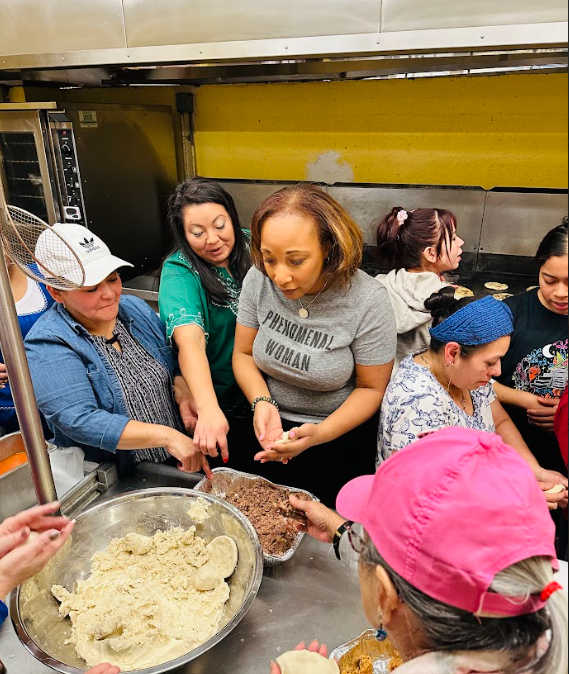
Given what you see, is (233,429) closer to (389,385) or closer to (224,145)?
(389,385)

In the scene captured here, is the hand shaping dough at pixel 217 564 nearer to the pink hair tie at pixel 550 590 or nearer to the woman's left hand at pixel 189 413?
the woman's left hand at pixel 189 413

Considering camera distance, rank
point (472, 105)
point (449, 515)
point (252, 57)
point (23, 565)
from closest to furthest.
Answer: point (449, 515) → point (23, 565) → point (252, 57) → point (472, 105)

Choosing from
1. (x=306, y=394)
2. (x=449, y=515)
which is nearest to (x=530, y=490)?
(x=449, y=515)

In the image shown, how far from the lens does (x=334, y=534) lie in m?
1.30

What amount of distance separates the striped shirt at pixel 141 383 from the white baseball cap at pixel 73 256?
0.22 m

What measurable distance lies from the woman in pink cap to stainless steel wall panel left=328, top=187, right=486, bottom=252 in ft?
8.62

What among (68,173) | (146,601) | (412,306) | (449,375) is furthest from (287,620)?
(68,173)

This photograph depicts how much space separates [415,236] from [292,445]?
134 cm

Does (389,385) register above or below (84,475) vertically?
above

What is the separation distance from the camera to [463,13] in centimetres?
196

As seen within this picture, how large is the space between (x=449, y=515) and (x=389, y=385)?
97cm

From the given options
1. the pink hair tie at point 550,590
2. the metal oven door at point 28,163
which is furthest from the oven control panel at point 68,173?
the pink hair tie at point 550,590

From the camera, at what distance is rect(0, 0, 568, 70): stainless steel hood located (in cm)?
191

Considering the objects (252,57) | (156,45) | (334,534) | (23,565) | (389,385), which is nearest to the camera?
(23,565)
